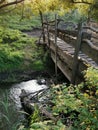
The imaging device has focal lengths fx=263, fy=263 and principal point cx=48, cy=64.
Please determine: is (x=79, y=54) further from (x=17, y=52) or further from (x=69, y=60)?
(x=17, y=52)

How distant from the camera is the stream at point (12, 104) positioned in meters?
7.41

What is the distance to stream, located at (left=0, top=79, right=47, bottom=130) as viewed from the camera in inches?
292

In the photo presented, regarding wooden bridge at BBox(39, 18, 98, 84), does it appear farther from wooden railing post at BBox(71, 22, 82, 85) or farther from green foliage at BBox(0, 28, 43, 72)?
green foliage at BBox(0, 28, 43, 72)

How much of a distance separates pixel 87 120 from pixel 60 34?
9204 millimetres

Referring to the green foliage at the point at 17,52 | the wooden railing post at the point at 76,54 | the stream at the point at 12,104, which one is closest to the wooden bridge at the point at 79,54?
the wooden railing post at the point at 76,54

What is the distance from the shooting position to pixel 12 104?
9758mm

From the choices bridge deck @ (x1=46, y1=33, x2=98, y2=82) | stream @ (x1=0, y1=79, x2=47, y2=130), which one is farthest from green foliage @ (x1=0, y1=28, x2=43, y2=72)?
bridge deck @ (x1=46, y1=33, x2=98, y2=82)

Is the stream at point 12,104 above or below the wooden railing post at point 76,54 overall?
below

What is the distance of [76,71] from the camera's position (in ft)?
26.5

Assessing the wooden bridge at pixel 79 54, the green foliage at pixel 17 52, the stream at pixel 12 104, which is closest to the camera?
the wooden bridge at pixel 79 54

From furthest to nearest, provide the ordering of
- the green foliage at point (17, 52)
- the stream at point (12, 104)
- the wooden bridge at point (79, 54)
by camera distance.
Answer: the green foliage at point (17, 52)
the stream at point (12, 104)
the wooden bridge at point (79, 54)

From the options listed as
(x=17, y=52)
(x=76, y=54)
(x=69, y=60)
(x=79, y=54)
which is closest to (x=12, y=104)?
(x=69, y=60)

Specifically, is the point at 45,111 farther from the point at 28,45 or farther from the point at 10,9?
the point at 28,45

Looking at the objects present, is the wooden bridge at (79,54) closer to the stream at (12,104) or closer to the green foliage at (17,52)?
the stream at (12,104)
